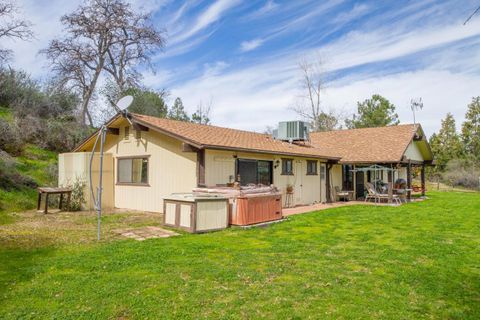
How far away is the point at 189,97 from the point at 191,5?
55.7 ft

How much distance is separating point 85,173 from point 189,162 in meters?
4.02

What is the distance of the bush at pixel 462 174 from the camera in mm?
28734

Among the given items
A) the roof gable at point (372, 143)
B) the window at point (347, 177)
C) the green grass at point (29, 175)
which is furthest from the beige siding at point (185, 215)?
the window at point (347, 177)

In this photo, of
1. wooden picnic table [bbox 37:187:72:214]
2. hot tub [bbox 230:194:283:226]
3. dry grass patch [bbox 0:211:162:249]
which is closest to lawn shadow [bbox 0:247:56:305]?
dry grass patch [bbox 0:211:162:249]

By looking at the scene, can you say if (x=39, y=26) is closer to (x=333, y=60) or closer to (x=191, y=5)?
(x=191, y=5)

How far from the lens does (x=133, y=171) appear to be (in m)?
12.6

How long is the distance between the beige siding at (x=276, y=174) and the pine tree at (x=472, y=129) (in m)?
26.9

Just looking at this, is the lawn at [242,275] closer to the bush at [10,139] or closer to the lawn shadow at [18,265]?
the lawn shadow at [18,265]

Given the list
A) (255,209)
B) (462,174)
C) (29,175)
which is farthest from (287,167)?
(462,174)

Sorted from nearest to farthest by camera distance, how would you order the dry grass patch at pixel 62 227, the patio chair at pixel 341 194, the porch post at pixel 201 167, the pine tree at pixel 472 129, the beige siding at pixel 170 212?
the dry grass patch at pixel 62 227 < the beige siding at pixel 170 212 < the porch post at pixel 201 167 < the patio chair at pixel 341 194 < the pine tree at pixel 472 129

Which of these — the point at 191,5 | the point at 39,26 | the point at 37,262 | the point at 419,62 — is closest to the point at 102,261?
the point at 37,262

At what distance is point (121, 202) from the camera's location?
42.5 feet

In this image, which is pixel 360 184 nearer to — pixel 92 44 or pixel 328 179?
pixel 328 179

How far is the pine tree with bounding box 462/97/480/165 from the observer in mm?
34219
